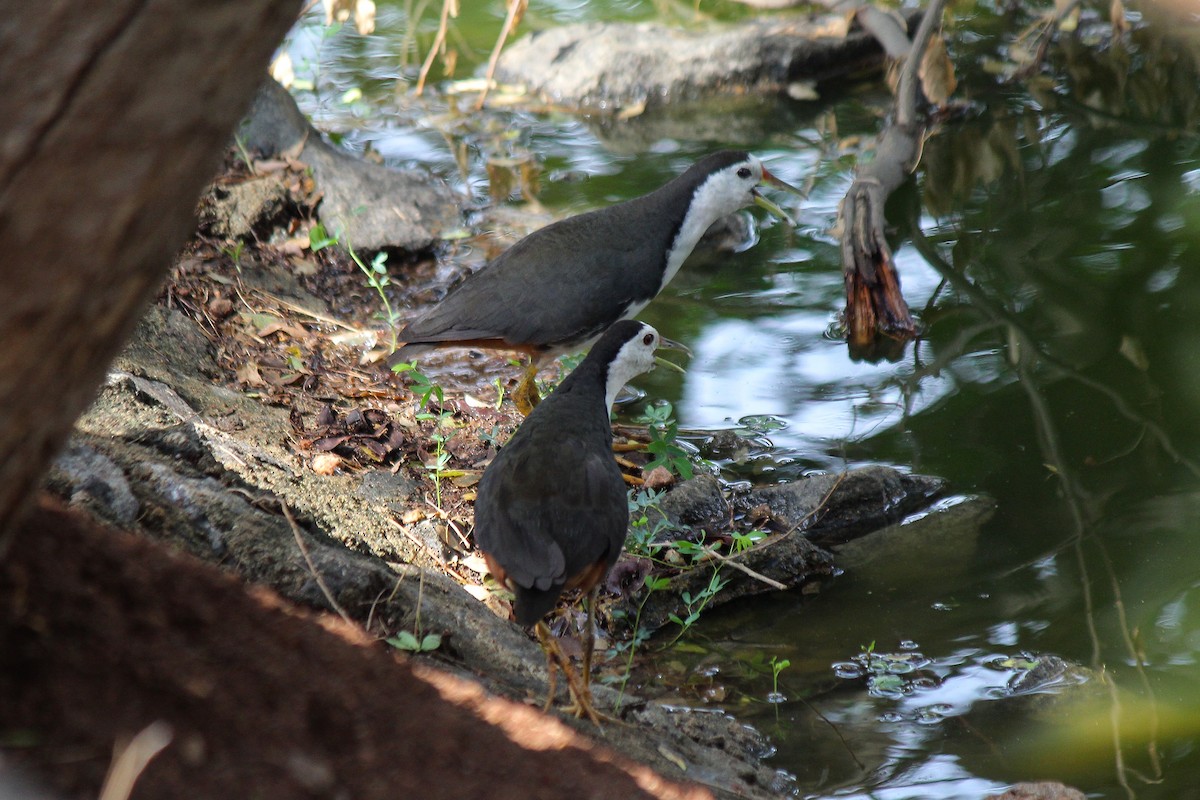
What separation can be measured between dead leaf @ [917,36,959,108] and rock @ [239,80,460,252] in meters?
3.00

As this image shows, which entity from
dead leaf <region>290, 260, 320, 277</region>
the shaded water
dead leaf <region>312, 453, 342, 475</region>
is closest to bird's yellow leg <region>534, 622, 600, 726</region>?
the shaded water

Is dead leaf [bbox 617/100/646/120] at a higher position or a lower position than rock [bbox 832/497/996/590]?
lower

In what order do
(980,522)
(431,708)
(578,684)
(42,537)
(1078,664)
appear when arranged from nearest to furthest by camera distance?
(42,537) → (431,708) → (578,684) → (1078,664) → (980,522)

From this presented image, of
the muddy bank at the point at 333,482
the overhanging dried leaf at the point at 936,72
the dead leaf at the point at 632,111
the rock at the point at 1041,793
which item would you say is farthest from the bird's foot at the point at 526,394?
the dead leaf at the point at 632,111

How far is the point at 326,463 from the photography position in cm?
462

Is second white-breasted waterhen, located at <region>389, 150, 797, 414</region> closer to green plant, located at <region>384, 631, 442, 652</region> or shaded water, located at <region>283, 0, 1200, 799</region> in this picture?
shaded water, located at <region>283, 0, 1200, 799</region>

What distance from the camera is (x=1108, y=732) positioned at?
140 inches

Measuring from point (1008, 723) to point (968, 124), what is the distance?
571 centimetres

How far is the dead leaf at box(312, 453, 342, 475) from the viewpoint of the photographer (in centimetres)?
457

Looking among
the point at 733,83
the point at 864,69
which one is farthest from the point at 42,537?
the point at 864,69

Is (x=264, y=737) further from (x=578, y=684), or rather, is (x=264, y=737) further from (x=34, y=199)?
(x=578, y=684)

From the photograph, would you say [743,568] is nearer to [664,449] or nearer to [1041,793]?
[664,449]

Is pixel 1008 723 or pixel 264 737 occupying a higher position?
pixel 264 737

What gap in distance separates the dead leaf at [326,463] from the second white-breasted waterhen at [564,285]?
56 cm
